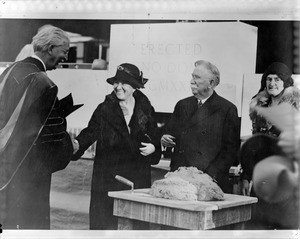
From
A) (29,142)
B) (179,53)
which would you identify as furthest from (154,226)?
(179,53)

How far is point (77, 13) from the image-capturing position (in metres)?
2.72

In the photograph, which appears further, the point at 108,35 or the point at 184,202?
the point at 108,35

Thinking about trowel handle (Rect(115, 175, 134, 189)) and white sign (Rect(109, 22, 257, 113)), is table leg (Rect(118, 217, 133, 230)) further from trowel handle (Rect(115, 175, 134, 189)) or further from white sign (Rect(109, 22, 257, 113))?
white sign (Rect(109, 22, 257, 113))

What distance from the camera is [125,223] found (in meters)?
2.69

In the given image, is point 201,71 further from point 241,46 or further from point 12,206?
point 12,206

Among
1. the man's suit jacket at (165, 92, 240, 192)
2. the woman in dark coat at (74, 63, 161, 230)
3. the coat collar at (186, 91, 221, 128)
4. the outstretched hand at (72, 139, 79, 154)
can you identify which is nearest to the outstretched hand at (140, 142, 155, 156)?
the woman in dark coat at (74, 63, 161, 230)

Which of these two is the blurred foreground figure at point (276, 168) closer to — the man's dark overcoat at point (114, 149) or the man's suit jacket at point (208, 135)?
the man's suit jacket at point (208, 135)

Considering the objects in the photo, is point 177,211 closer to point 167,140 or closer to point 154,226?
point 154,226

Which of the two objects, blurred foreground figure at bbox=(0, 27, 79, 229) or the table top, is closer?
the table top

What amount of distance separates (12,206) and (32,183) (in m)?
0.18

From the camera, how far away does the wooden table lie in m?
2.58

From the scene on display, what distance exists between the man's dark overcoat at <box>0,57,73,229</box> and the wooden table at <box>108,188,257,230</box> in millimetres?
394

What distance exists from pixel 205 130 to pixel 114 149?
0.51m

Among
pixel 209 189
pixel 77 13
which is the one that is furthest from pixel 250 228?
pixel 77 13
